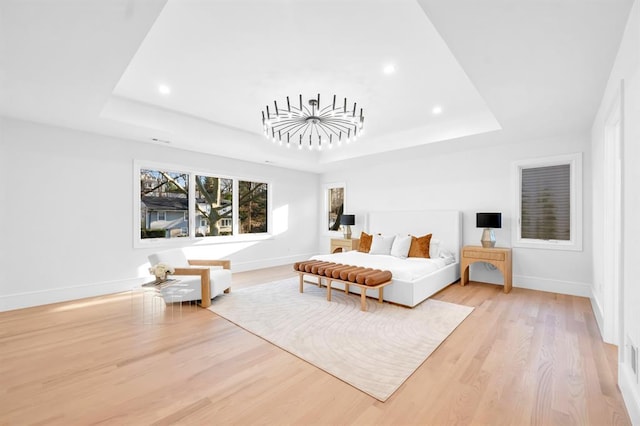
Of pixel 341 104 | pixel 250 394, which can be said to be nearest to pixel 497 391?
pixel 250 394

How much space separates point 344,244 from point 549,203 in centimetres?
393

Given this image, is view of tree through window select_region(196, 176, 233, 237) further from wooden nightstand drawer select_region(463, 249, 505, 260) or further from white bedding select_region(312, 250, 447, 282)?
wooden nightstand drawer select_region(463, 249, 505, 260)

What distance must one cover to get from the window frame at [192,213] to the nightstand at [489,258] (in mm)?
4176

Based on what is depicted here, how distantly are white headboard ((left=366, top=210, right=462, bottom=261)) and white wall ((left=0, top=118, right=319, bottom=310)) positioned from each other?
4.34 m

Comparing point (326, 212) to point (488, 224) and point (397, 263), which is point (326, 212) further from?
point (488, 224)

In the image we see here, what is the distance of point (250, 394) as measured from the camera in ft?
6.50

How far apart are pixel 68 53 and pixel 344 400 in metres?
3.44

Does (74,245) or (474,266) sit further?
(474,266)

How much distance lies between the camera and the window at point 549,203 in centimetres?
430

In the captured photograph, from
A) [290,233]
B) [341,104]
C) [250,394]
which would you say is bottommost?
[250,394]

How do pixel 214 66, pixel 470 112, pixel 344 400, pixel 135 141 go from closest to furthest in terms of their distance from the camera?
pixel 344 400 < pixel 214 66 < pixel 470 112 < pixel 135 141

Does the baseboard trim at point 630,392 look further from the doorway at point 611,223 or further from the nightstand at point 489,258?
the nightstand at point 489,258

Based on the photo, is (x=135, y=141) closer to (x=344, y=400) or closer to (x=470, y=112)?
(x=344, y=400)

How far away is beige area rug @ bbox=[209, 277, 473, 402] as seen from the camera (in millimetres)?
2275
